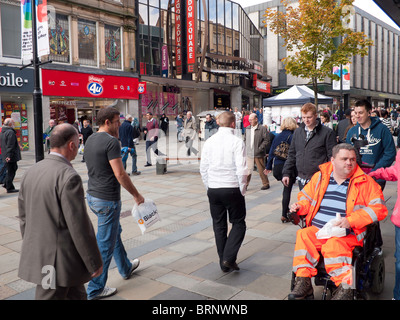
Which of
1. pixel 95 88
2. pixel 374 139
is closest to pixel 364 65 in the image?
pixel 95 88

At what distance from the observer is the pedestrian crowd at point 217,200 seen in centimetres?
243

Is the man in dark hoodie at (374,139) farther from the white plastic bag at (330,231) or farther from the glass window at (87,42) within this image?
the glass window at (87,42)

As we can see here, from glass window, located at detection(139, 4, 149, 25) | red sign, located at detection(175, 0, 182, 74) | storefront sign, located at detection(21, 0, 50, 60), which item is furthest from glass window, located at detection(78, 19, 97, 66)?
storefront sign, located at detection(21, 0, 50, 60)

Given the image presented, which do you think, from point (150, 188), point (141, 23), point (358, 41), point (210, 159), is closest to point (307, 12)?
point (358, 41)

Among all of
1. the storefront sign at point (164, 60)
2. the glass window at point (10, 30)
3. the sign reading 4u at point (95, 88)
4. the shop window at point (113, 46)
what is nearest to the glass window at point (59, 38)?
the sign reading 4u at point (95, 88)

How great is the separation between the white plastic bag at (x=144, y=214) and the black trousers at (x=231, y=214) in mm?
728

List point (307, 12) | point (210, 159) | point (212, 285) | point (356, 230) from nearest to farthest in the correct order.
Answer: point (356, 230)
point (212, 285)
point (210, 159)
point (307, 12)

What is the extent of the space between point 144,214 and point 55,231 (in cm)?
149

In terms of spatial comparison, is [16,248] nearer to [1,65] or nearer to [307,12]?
[307,12]

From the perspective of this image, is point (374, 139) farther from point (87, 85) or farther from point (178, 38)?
point (178, 38)

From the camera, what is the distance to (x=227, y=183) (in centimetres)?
413

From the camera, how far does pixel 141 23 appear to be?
26125mm

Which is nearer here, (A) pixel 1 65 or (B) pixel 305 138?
(B) pixel 305 138

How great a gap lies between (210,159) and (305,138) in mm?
1600
